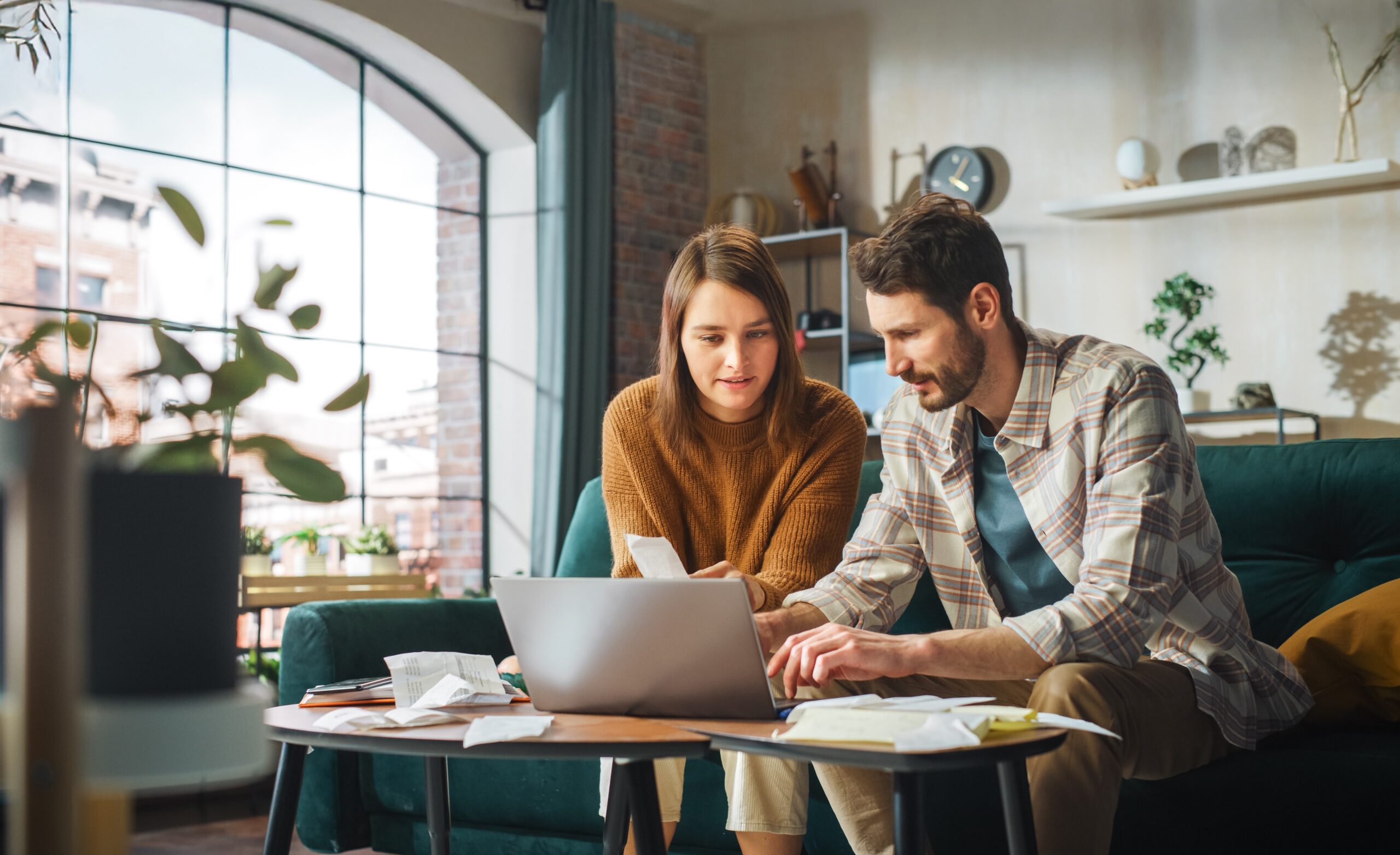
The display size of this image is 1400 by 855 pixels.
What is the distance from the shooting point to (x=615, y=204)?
5.27 m

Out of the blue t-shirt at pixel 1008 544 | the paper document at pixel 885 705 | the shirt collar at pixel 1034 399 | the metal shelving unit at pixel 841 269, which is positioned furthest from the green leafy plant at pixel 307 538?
the paper document at pixel 885 705

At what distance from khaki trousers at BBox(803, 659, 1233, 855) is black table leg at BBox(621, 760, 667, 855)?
237 millimetres

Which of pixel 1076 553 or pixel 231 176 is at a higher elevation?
pixel 231 176

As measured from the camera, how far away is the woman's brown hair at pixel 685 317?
6.89ft

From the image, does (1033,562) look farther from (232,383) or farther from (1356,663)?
(232,383)

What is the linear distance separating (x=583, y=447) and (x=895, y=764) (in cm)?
398

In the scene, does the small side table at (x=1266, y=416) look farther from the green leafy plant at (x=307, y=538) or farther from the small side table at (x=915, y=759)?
the small side table at (x=915, y=759)

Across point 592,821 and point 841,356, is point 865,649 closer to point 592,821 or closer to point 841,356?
point 592,821

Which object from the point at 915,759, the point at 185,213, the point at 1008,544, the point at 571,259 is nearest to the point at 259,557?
the point at 571,259

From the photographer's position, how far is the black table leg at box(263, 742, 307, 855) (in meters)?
1.60

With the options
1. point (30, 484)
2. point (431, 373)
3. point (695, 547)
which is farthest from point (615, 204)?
point (30, 484)

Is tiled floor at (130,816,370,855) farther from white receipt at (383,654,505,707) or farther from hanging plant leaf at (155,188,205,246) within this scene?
hanging plant leaf at (155,188,205,246)

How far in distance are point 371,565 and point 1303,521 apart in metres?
Result: 3.19

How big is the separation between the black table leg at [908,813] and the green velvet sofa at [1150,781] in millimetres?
759
